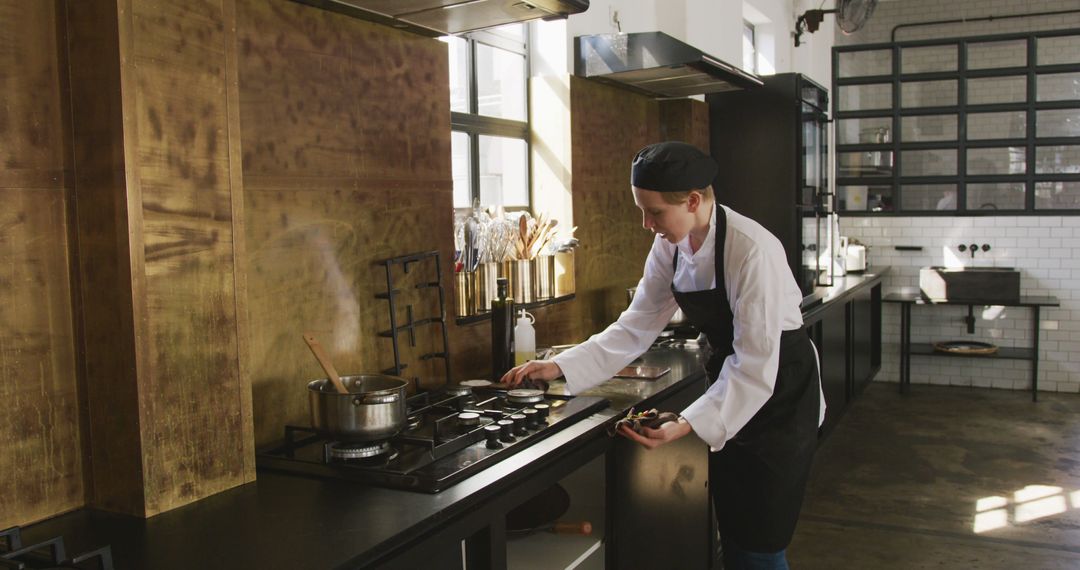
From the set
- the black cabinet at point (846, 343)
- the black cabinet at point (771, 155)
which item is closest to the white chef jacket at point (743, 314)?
the black cabinet at point (846, 343)

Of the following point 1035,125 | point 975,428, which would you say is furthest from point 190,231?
point 1035,125

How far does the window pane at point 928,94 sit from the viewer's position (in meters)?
7.46

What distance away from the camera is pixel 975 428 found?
627 cm

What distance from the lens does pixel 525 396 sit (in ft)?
8.50

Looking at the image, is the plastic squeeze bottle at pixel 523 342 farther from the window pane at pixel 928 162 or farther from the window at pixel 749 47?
the window pane at pixel 928 162

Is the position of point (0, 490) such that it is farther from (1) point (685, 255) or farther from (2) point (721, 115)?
(2) point (721, 115)

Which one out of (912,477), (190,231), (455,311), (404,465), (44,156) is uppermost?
(44,156)

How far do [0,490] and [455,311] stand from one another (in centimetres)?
158

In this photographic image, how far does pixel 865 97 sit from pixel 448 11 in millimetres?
6232

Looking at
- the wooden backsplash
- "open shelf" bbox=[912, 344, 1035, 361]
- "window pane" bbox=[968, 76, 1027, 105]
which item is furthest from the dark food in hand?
"window pane" bbox=[968, 76, 1027, 105]

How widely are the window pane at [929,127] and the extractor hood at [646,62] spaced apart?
408cm

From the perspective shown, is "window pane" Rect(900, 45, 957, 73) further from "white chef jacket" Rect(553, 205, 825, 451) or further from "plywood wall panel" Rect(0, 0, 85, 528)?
"plywood wall panel" Rect(0, 0, 85, 528)

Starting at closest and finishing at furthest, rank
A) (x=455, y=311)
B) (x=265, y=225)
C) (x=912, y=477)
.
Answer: (x=265, y=225) → (x=455, y=311) → (x=912, y=477)

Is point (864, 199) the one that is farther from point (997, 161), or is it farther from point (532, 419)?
point (532, 419)
